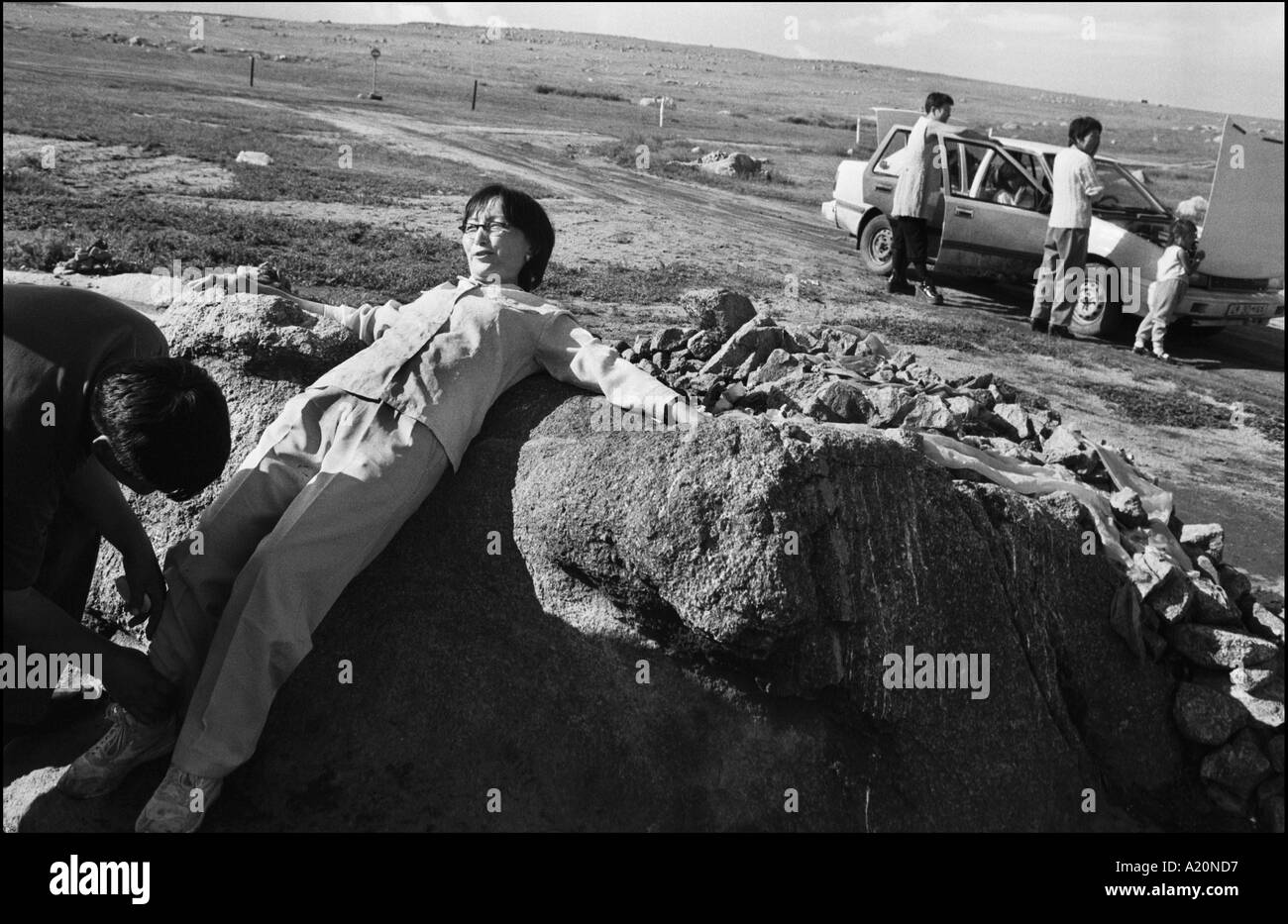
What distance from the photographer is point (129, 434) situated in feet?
8.70

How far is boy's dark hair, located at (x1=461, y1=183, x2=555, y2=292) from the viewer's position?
3.72 meters

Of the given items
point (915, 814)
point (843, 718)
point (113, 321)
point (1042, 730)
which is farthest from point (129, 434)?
point (1042, 730)

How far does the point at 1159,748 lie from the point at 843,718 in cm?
122

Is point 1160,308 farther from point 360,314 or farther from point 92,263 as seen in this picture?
point 92,263

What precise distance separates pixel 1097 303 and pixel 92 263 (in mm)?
8482

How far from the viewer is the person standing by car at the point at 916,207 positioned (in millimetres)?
10617

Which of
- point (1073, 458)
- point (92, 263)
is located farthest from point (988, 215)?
point (92, 263)

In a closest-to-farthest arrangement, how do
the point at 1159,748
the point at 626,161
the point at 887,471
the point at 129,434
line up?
the point at 129,434 → the point at 887,471 → the point at 1159,748 → the point at 626,161

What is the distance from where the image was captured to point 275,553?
2.96 metres

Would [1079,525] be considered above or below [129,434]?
below

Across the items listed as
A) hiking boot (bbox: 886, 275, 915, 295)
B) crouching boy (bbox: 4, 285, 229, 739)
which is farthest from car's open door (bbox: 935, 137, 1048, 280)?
crouching boy (bbox: 4, 285, 229, 739)

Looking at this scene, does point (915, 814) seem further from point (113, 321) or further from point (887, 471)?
point (113, 321)

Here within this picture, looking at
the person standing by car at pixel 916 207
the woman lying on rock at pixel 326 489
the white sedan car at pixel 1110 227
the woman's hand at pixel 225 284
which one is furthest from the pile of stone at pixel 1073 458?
the white sedan car at pixel 1110 227
